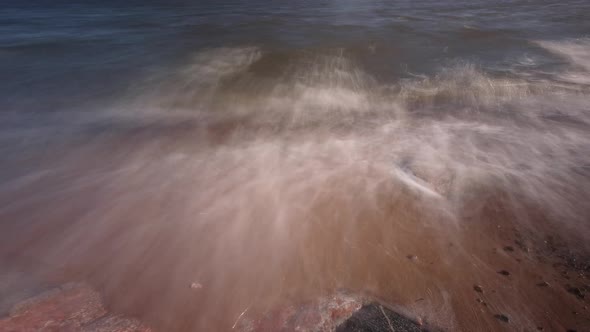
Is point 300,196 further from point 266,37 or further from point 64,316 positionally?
point 266,37

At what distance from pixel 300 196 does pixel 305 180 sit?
355 mm

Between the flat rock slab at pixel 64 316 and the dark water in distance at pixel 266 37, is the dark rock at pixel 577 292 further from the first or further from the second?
the dark water in distance at pixel 266 37

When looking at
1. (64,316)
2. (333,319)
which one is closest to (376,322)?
(333,319)

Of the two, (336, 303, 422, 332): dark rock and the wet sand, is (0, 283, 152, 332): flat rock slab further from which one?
(336, 303, 422, 332): dark rock

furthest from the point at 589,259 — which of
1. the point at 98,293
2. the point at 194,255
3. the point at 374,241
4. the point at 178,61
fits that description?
the point at 178,61

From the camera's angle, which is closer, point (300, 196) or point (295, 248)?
point (295, 248)

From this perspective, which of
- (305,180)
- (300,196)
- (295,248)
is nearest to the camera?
(295,248)

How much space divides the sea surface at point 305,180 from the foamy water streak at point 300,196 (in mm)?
24

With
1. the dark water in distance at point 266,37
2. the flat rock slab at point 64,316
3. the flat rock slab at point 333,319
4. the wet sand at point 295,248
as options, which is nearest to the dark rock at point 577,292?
the wet sand at point 295,248

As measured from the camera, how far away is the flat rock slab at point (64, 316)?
2.43 meters

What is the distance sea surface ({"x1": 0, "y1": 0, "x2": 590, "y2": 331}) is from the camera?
282cm

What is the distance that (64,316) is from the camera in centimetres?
251

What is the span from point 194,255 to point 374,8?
1610cm

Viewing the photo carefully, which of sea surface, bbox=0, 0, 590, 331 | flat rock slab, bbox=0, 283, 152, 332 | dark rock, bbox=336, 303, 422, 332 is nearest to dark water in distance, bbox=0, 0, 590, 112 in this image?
sea surface, bbox=0, 0, 590, 331
